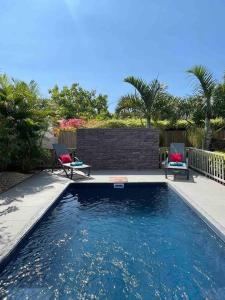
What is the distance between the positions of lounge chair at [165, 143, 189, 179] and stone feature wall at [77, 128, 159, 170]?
1477 mm

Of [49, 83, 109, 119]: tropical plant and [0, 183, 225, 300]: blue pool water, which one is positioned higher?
[49, 83, 109, 119]: tropical plant

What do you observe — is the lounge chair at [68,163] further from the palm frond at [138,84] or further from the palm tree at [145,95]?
the palm frond at [138,84]

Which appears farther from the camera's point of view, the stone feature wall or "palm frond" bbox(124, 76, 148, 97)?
"palm frond" bbox(124, 76, 148, 97)

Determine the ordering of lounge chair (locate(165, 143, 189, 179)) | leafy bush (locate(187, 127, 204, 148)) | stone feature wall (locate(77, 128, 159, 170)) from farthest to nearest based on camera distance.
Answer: leafy bush (locate(187, 127, 204, 148))
stone feature wall (locate(77, 128, 159, 170))
lounge chair (locate(165, 143, 189, 179))

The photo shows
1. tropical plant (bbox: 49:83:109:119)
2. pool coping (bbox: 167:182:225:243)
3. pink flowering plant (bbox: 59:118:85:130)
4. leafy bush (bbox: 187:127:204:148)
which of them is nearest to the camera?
pool coping (bbox: 167:182:225:243)

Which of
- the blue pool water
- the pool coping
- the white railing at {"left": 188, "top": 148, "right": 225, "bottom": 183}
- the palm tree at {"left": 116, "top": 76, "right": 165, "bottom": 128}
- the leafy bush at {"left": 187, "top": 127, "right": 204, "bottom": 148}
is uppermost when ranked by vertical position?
the palm tree at {"left": 116, "top": 76, "right": 165, "bottom": 128}

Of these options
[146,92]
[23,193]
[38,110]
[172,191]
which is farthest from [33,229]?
[146,92]

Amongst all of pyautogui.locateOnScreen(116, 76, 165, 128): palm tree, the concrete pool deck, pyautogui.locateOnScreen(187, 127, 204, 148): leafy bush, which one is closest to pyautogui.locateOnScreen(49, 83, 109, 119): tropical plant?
pyautogui.locateOnScreen(116, 76, 165, 128): palm tree

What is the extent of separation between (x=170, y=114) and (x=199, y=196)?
30.8ft

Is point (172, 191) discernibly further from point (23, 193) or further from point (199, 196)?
point (23, 193)

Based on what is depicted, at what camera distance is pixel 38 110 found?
38.4ft

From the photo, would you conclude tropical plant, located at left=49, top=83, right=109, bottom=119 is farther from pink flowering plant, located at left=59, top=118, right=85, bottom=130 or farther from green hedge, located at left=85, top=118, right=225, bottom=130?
pink flowering plant, located at left=59, top=118, right=85, bottom=130

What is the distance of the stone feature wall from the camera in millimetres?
13110

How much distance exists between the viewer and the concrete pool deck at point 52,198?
5.31 meters
